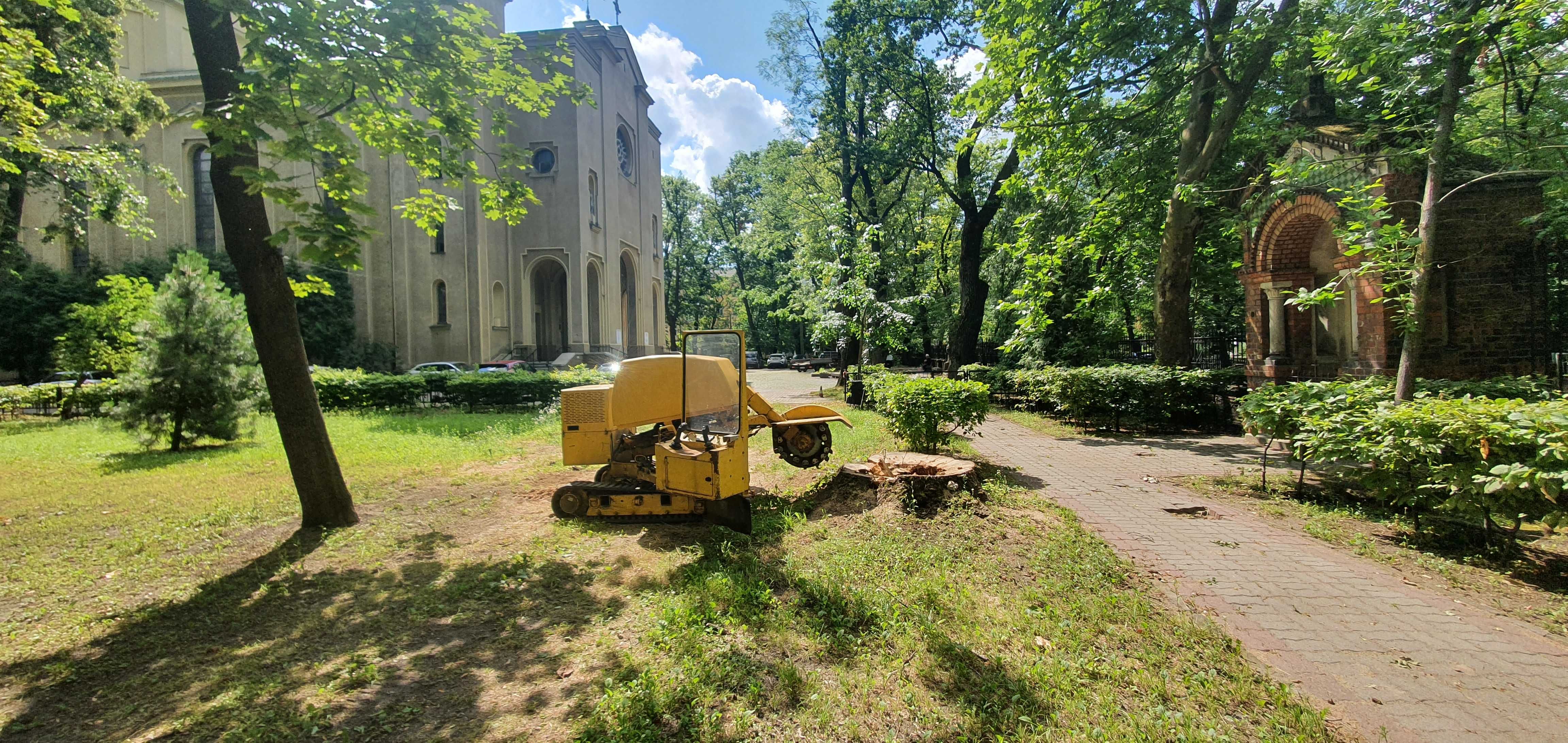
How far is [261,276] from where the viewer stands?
572cm

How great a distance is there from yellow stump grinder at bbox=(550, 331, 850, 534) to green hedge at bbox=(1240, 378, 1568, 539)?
5140 mm

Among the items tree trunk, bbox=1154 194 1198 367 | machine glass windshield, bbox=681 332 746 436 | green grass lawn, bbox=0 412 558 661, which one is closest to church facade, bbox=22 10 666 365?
green grass lawn, bbox=0 412 558 661

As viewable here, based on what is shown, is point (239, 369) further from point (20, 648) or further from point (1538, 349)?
point (1538, 349)

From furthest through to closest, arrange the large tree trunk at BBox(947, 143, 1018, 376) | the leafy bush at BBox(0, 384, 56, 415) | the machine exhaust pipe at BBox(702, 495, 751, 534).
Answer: the large tree trunk at BBox(947, 143, 1018, 376) < the leafy bush at BBox(0, 384, 56, 415) < the machine exhaust pipe at BBox(702, 495, 751, 534)

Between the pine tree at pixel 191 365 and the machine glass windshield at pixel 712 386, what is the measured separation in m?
9.95

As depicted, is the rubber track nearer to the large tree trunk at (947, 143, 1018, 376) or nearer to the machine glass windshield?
the machine glass windshield

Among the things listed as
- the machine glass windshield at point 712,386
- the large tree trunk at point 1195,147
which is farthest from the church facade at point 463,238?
the machine glass windshield at point 712,386

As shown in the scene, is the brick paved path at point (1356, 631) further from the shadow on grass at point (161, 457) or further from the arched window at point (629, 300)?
the arched window at point (629, 300)

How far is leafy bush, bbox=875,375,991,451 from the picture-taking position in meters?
8.47

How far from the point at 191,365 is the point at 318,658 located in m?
10.5

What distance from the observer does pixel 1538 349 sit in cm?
948

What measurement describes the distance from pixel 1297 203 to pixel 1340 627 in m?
10.7

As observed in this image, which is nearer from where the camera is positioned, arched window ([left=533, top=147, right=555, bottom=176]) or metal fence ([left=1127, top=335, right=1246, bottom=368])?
metal fence ([left=1127, top=335, right=1246, bottom=368])

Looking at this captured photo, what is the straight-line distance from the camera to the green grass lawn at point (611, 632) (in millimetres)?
2953
